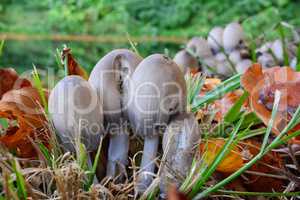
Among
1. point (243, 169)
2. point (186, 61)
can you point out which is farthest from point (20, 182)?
point (186, 61)

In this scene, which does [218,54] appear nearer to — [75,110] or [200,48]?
[200,48]

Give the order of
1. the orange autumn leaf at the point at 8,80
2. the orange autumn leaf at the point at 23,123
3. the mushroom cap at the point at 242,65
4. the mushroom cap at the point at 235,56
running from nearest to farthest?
the orange autumn leaf at the point at 23,123 < the orange autumn leaf at the point at 8,80 < the mushroom cap at the point at 242,65 < the mushroom cap at the point at 235,56

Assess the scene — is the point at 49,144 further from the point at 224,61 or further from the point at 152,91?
the point at 224,61

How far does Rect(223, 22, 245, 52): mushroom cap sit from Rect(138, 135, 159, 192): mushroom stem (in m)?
0.77

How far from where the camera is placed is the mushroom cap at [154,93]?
17.1 inches

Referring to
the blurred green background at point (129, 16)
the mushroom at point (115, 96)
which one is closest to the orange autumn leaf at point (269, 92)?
the mushroom at point (115, 96)

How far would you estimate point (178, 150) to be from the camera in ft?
1.45

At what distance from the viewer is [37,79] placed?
0.51 meters

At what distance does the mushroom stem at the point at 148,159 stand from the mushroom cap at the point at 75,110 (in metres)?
0.05

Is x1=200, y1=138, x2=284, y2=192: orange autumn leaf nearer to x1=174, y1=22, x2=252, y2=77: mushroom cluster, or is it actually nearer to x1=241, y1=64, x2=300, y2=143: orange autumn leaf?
x1=241, y1=64, x2=300, y2=143: orange autumn leaf

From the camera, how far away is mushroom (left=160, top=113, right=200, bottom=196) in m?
0.44

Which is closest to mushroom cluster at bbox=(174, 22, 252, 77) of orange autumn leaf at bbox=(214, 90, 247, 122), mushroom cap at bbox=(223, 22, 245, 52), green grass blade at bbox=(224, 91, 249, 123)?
mushroom cap at bbox=(223, 22, 245, 52)

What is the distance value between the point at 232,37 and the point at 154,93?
796mm

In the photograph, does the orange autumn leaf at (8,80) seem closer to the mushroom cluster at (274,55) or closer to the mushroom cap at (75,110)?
the mushroom cap at (75,110)
